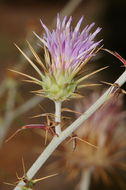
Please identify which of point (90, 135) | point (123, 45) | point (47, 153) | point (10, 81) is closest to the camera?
point (47, 153)

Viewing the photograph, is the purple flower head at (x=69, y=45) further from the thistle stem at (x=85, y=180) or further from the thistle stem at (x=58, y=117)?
the thistle stem at (x=85, y=180)

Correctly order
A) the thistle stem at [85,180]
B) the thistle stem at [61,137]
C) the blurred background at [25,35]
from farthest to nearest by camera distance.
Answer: the blurred background at [25,35] → the thistle stem at [85,180] → the thistle stem at [61,137]

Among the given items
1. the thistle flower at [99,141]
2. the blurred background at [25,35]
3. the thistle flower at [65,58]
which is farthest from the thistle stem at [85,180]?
the blurred background at [25,35]

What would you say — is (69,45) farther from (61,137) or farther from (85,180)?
(85,180)

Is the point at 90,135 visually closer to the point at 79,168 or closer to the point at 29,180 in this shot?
the point at 79,168

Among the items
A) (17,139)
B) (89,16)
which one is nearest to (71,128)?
(17,139)

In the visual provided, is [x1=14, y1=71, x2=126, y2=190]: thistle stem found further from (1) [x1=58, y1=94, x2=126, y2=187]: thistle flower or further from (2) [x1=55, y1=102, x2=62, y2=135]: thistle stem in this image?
(1) [x1=58, y1=94, x2=126, y2=187]: thistle flower

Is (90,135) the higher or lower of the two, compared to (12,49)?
lower

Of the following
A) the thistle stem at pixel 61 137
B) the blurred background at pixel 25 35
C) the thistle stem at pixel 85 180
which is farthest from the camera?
the blurred background at pixel 25 35
